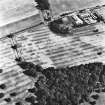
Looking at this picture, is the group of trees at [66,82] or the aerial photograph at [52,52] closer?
the group of trees at [66,82]

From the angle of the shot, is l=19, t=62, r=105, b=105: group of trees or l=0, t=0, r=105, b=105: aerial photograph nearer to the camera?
l=19, t=62, r=105, b=105: group of trees

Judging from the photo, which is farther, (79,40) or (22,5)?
(22,5)

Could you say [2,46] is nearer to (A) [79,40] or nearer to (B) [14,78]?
(B) [14,78]

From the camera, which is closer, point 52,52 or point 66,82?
point 66,82

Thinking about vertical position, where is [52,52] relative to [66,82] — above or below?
above

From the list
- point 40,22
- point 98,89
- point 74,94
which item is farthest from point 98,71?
point 40,22
